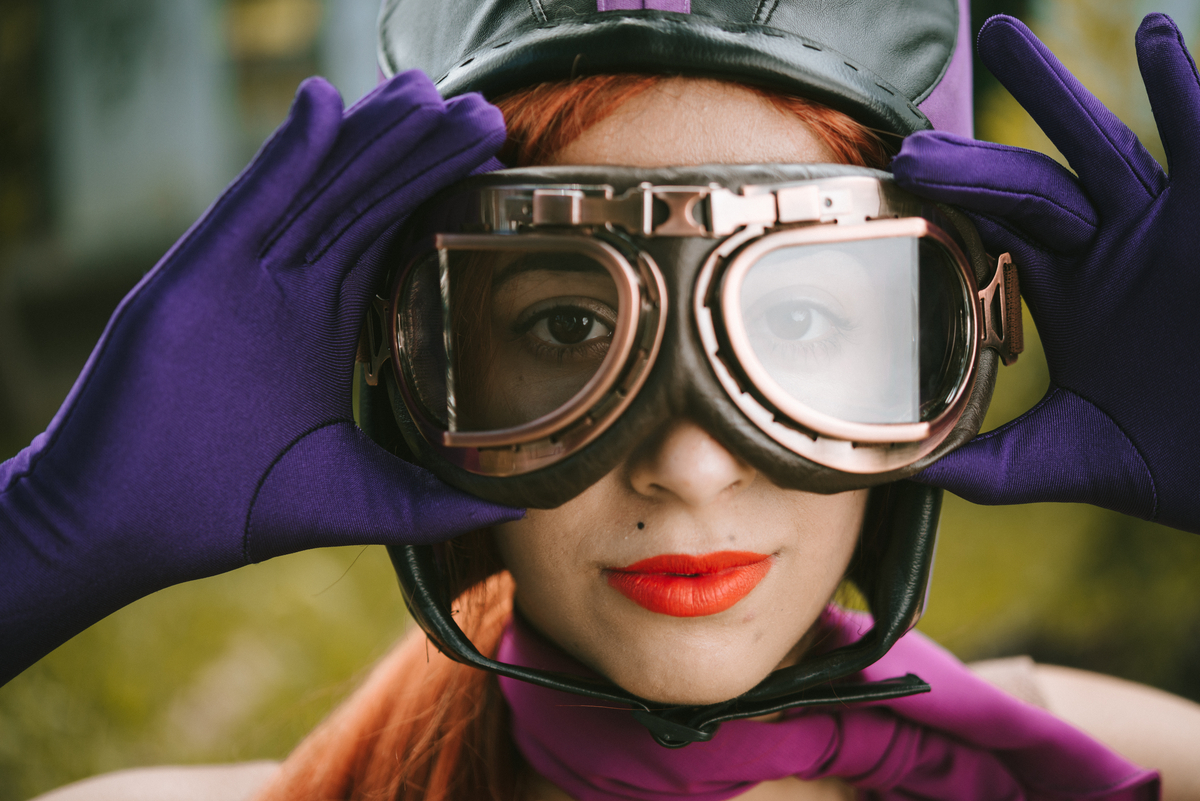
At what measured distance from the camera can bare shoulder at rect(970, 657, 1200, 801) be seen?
1.38 m

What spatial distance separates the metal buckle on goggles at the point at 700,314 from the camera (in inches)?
32.9

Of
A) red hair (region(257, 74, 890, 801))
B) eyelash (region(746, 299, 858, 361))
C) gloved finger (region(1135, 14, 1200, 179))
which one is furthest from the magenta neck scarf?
gloved finger (region(1135, 14, 1200, 179))

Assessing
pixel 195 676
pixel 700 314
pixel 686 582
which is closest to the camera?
pixel 700 314

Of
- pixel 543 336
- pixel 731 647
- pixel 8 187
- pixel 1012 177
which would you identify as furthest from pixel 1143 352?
pixel 8 187

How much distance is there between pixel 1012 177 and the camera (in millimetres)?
911

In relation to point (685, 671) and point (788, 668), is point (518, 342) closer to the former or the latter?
point (685, 671)

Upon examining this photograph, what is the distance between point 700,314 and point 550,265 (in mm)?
162

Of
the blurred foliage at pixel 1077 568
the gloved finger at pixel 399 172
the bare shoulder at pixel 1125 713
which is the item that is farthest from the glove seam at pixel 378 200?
the blurred foliage at pixel 1077 568

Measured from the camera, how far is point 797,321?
89cm

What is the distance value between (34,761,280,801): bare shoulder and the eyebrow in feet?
3.28

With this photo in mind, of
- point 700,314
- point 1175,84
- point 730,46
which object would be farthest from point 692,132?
point 1175,84

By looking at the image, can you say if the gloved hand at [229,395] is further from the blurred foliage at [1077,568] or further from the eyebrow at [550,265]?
the blurred foliage at [1077,568]

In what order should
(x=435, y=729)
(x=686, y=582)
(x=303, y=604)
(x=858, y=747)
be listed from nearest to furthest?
(x=686, y=582), (x=858, y=747), (x=435, y=729), (x=303, y=604)

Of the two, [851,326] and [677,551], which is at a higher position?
[851,326]
